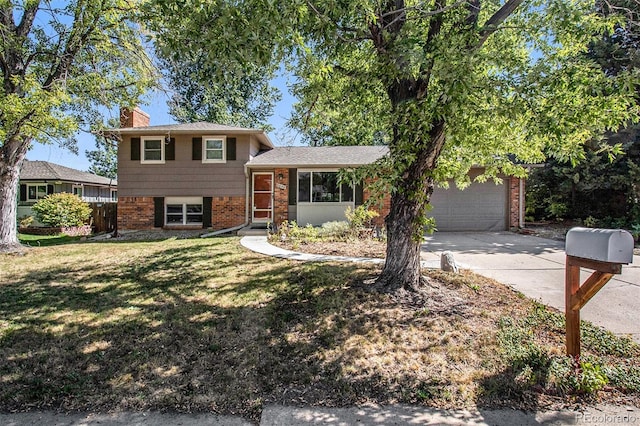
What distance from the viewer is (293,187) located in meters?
13.6

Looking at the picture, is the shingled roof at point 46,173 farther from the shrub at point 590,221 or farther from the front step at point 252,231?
the shrub at point 590,221

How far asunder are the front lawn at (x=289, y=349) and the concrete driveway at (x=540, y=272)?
555 mm

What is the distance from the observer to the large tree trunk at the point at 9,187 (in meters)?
8.66

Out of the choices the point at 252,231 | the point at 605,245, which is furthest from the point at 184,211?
the point at 605,245

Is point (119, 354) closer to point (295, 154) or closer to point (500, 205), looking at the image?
point (295, 154)

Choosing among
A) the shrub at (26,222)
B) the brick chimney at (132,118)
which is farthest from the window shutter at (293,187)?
the shrub at (26,222)

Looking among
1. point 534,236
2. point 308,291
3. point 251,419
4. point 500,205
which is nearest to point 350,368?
point 251,419

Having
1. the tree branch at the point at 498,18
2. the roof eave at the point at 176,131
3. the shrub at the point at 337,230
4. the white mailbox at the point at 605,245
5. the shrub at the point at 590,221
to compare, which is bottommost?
the shrub at the point at 337,230

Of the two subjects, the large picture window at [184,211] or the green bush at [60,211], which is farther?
the green bush at [60,211]

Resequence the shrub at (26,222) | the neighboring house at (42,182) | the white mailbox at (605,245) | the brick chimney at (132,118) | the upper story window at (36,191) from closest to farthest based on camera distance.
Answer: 1. the white mailbox at (605,245)
2. the brick chimney at (132,118)
3. the shrub at (26,222)
4. the neighboring house at (42,182)
5. the upper story window at (36,191)

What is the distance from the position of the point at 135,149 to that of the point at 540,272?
1432cm

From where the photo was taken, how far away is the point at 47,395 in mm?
2686

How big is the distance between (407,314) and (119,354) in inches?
124

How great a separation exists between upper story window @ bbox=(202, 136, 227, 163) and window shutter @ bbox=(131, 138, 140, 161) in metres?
2.66
